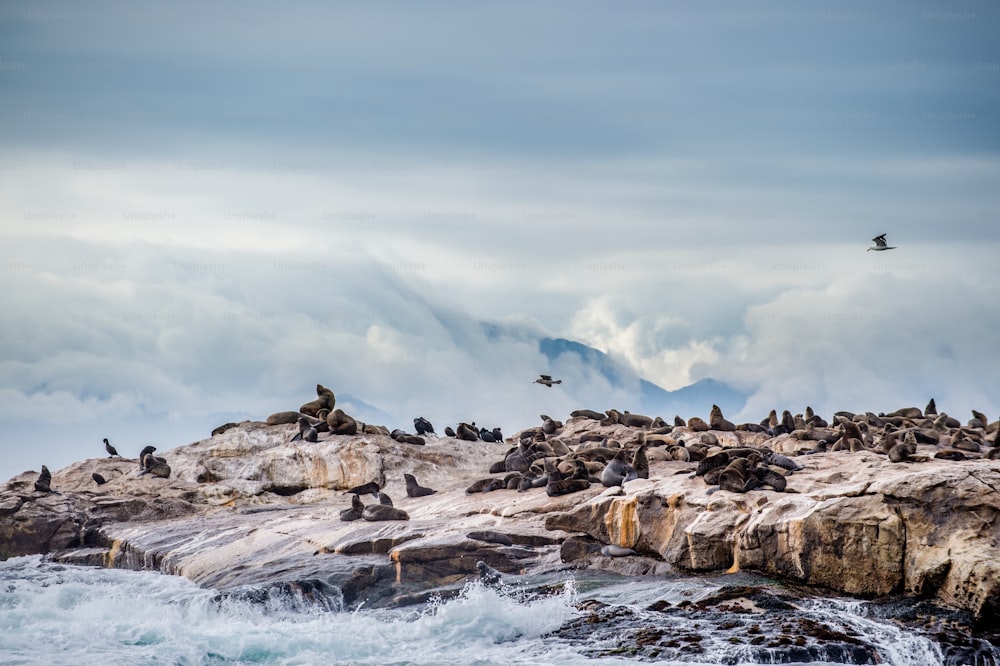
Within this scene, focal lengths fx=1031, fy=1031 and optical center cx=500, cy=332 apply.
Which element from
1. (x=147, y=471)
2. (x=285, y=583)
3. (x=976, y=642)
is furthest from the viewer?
(x=147, y=471)

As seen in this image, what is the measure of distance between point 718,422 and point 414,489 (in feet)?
29.4

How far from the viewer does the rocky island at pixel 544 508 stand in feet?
46.5

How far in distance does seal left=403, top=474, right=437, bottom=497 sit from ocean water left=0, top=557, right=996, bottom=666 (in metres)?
6.67

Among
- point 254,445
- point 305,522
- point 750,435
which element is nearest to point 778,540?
point 305,522

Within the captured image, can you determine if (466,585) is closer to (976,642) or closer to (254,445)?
(976,642)

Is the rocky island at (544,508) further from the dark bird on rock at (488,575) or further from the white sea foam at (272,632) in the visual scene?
the white sea foam at (272,632)

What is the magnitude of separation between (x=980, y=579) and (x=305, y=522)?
40.6 ft

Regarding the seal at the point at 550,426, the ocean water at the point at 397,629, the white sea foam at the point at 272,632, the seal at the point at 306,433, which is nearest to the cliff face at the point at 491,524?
the seal at the point at 306,433

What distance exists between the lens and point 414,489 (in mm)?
22875

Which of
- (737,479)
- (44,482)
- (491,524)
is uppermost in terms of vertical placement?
(44,482)

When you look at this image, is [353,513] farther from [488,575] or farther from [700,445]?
[700,445]

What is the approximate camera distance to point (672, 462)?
851 inches

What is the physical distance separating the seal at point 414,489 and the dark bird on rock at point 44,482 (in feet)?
27.5

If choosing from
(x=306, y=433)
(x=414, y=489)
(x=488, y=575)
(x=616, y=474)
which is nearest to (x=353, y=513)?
(x=414, y=489)
